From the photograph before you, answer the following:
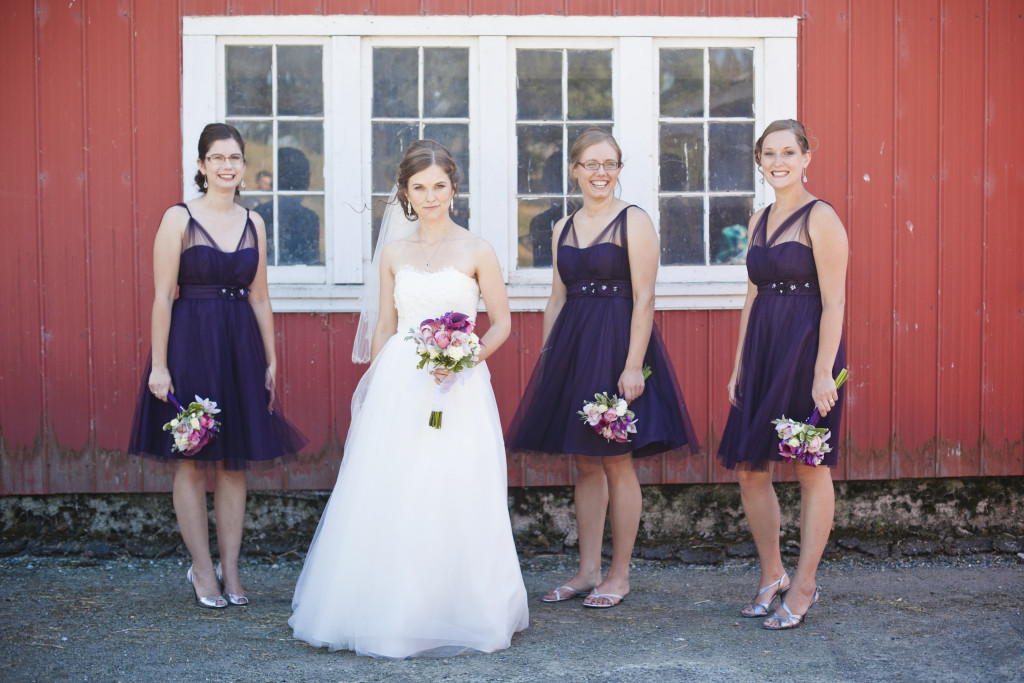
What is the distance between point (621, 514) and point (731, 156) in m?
2.22

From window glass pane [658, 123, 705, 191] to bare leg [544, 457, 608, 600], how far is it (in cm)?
180

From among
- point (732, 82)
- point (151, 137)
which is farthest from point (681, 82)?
point (151, 137)

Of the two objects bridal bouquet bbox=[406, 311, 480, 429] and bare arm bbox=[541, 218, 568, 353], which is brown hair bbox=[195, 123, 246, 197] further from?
bare arm bbox=[541, 218, 568, 353]

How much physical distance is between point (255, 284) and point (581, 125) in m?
2.02

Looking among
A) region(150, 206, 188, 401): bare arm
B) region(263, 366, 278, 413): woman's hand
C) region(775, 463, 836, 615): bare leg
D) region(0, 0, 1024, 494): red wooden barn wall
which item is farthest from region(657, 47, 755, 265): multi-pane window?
region(150, 206, 188, 401): bare arm

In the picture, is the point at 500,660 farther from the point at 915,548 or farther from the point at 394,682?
the point at 915,548

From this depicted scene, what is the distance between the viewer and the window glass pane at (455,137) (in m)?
5.30

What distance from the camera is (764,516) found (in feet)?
13.7

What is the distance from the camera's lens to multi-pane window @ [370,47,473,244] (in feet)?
17.3

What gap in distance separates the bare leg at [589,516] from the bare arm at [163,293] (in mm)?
1875

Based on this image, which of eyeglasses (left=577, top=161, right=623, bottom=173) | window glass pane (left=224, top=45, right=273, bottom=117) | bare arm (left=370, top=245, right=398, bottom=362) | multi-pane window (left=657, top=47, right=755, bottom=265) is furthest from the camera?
multi-pane window (left=657, top=47, right=755, bottom=265)

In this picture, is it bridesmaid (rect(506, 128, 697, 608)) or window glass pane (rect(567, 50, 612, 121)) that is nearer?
bridesmaid (rect(506, 128, 697, 608))

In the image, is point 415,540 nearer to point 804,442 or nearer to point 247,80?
point 804,442

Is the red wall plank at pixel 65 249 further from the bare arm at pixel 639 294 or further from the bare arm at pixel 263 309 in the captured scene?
the bare arm at pixel 639 294
